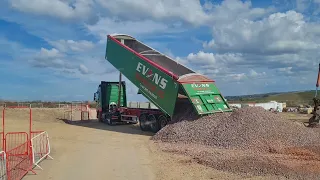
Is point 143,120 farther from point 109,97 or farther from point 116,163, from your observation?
point 116,163

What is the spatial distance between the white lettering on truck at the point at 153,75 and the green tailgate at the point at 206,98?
1.64 meters

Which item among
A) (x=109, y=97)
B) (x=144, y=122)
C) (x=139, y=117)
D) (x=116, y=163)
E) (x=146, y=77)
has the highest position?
(x=146, y=77)

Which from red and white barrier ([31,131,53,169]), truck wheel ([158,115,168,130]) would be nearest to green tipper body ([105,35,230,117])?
truck wheel ([158,115,168,130])

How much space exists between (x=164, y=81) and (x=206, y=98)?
8.00 feet

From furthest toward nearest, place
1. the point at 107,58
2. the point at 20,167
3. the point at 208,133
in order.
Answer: the point at 107,58 < the point at 208,133 < the point at 20,167

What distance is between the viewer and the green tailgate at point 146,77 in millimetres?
20344

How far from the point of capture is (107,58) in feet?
84.2

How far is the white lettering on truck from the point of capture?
20.7 m

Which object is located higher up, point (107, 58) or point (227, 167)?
point (107, 58)

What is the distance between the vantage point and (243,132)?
15805 mm

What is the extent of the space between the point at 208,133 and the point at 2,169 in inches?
363

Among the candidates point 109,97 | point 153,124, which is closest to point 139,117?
point 153,124

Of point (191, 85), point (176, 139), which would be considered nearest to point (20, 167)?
point (176, 139)

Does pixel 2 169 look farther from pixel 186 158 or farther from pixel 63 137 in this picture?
pixel 63 137
